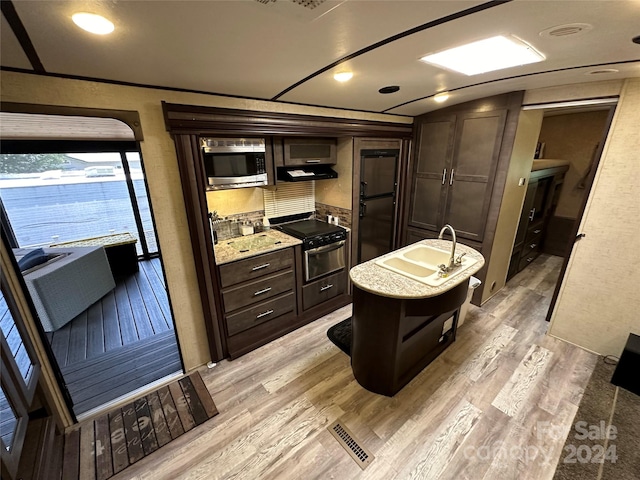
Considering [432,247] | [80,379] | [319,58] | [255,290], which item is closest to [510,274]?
[432,247]

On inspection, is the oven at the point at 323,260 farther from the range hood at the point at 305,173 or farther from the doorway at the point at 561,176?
the doorway at the point at 561,176

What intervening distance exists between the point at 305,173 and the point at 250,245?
98cm

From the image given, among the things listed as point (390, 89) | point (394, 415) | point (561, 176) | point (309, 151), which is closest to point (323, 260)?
point (309, 151)

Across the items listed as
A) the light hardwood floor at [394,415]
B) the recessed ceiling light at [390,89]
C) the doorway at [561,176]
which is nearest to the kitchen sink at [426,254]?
the light hardwood floor at [394,415]

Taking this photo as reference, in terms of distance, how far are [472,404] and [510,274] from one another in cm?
249

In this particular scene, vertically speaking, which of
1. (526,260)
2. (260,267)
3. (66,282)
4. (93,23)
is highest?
(93,23)

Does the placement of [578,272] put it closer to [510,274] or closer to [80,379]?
[510,274]

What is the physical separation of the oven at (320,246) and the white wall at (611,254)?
2232mm

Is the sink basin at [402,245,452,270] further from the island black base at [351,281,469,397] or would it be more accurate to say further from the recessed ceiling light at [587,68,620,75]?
the recessed ceiling light at [587,68,620,75]

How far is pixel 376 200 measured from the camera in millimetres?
3307

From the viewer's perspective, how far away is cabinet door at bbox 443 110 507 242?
277 centimetres

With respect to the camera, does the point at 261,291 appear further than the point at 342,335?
No

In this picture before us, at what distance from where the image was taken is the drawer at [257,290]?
7.73 ft

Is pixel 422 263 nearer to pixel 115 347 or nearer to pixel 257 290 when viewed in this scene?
pixel 257 290
